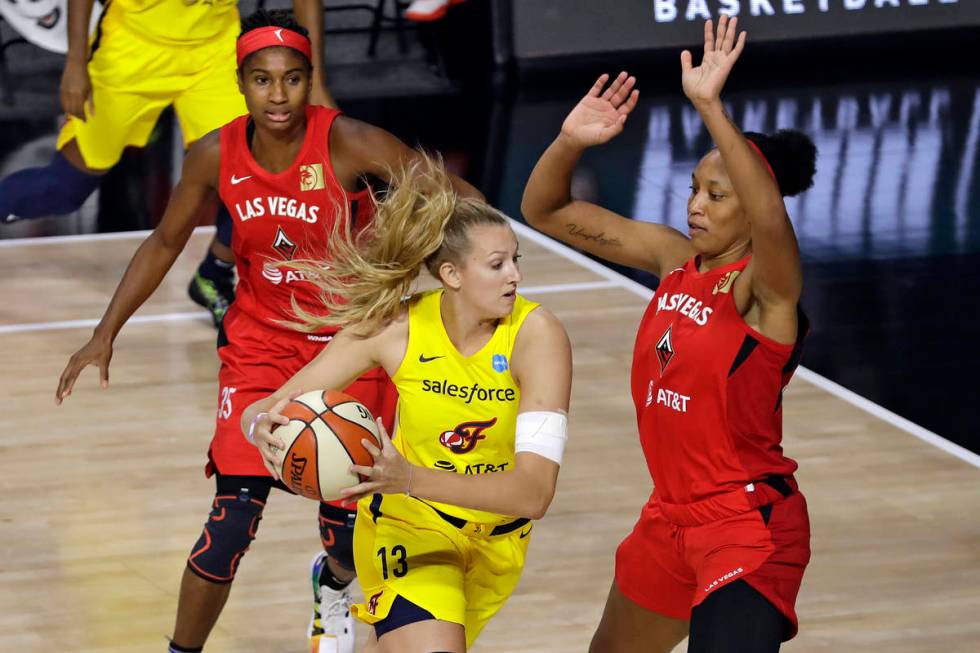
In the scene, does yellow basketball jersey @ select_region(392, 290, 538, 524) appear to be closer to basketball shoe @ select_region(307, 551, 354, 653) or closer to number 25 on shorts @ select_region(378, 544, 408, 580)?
number 25 on shorts @ select_region(378, 544, 408, 580)

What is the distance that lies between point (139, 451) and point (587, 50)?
8542 millimetres

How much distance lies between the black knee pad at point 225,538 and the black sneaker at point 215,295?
340 centimetres

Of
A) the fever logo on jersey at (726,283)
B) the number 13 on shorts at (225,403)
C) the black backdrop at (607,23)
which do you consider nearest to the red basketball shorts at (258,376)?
the number 13 on shorts at (225,403)

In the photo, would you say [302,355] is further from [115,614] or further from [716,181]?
[716,181]

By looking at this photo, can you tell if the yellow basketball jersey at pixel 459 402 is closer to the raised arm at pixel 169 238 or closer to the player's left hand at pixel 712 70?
the player's left hand at pixel 712 70

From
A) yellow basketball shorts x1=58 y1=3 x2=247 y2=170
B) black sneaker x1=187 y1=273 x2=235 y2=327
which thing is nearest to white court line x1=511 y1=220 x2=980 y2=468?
black sneaker x1=187 y1=273 x2=235 y2=327

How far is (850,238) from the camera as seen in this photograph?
32.9 feet

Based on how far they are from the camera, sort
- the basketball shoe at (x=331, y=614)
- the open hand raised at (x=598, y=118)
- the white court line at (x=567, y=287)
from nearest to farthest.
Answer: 1. the open hand raised at (x=598, y=118)
2. the basketball shoe at (x=331, y=614)
3. the white court line at (x=567, y=287)

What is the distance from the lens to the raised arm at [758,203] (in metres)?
3.79

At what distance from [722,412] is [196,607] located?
165cm

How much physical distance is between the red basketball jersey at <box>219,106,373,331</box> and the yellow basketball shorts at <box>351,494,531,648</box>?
99 cm

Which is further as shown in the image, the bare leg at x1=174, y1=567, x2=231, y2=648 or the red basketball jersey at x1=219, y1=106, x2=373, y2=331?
the red basketball jersey at x1=219, y1=106, x2=373, y2=331

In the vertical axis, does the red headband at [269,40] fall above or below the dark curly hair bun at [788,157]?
above

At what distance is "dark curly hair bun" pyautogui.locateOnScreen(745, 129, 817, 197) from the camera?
4.15 meters
